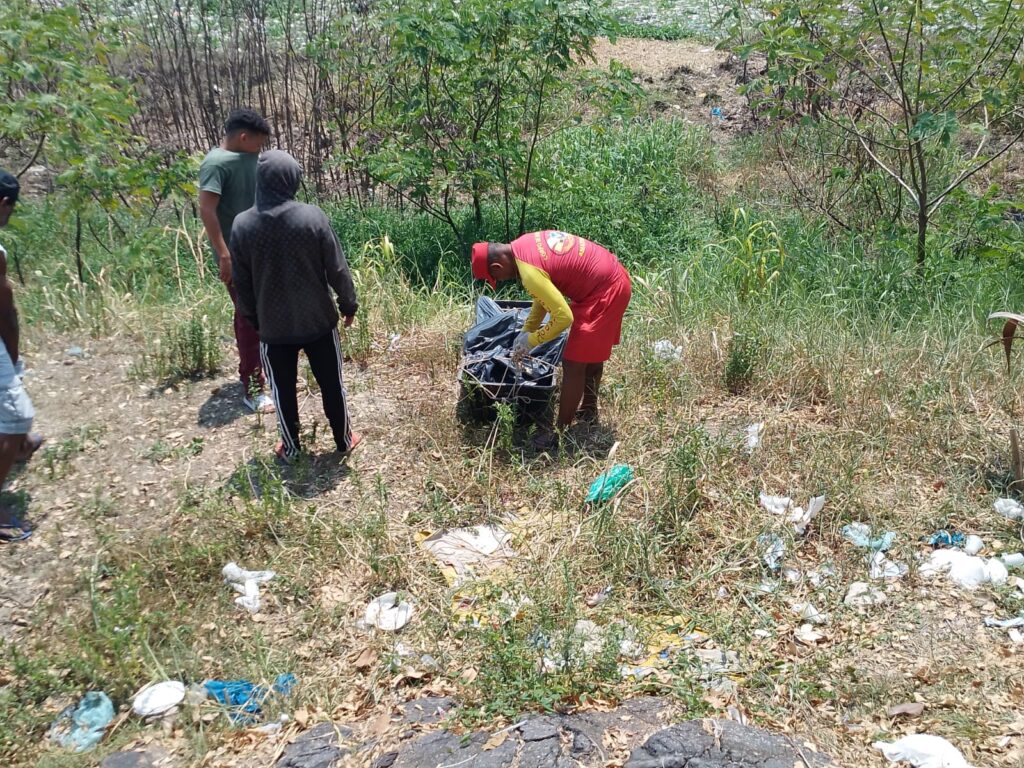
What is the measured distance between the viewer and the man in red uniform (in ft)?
12.5

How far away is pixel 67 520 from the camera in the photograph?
151 inches

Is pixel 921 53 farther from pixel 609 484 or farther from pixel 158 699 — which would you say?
pixel 158 699

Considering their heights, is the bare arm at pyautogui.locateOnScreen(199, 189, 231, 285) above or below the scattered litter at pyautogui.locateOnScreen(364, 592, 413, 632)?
above

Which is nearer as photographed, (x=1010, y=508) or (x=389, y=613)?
(x=389, y=613)

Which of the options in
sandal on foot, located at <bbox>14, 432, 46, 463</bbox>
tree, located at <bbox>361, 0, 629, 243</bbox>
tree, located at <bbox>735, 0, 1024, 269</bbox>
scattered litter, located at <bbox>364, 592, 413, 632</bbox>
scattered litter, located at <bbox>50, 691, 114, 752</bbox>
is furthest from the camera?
tree, located at <bbox>361, 0, 629, 243</bbox>

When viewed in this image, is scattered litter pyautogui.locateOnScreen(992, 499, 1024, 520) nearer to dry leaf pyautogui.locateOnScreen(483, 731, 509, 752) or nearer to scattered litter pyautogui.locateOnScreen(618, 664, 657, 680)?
scattered litter pyautogui.locateOnScreen(618, 664, 657, 680)

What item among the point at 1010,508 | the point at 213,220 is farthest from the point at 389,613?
the point at 1010,508

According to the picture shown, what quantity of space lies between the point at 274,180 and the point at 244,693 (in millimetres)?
2019

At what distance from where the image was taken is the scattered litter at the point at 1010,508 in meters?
3.64

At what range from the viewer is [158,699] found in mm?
2922

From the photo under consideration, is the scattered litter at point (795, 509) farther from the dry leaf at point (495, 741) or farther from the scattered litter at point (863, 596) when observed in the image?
the dry leaf at point (495, 741)

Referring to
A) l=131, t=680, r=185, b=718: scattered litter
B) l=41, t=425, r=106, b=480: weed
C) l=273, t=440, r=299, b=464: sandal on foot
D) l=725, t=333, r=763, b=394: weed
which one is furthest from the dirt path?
l=725, t=333, r=763, b=394: weed

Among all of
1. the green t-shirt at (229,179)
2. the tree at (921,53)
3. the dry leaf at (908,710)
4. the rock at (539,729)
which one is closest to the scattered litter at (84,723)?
the rock at (539,729)

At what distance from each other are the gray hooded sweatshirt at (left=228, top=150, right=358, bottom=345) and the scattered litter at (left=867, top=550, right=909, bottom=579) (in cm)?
247
